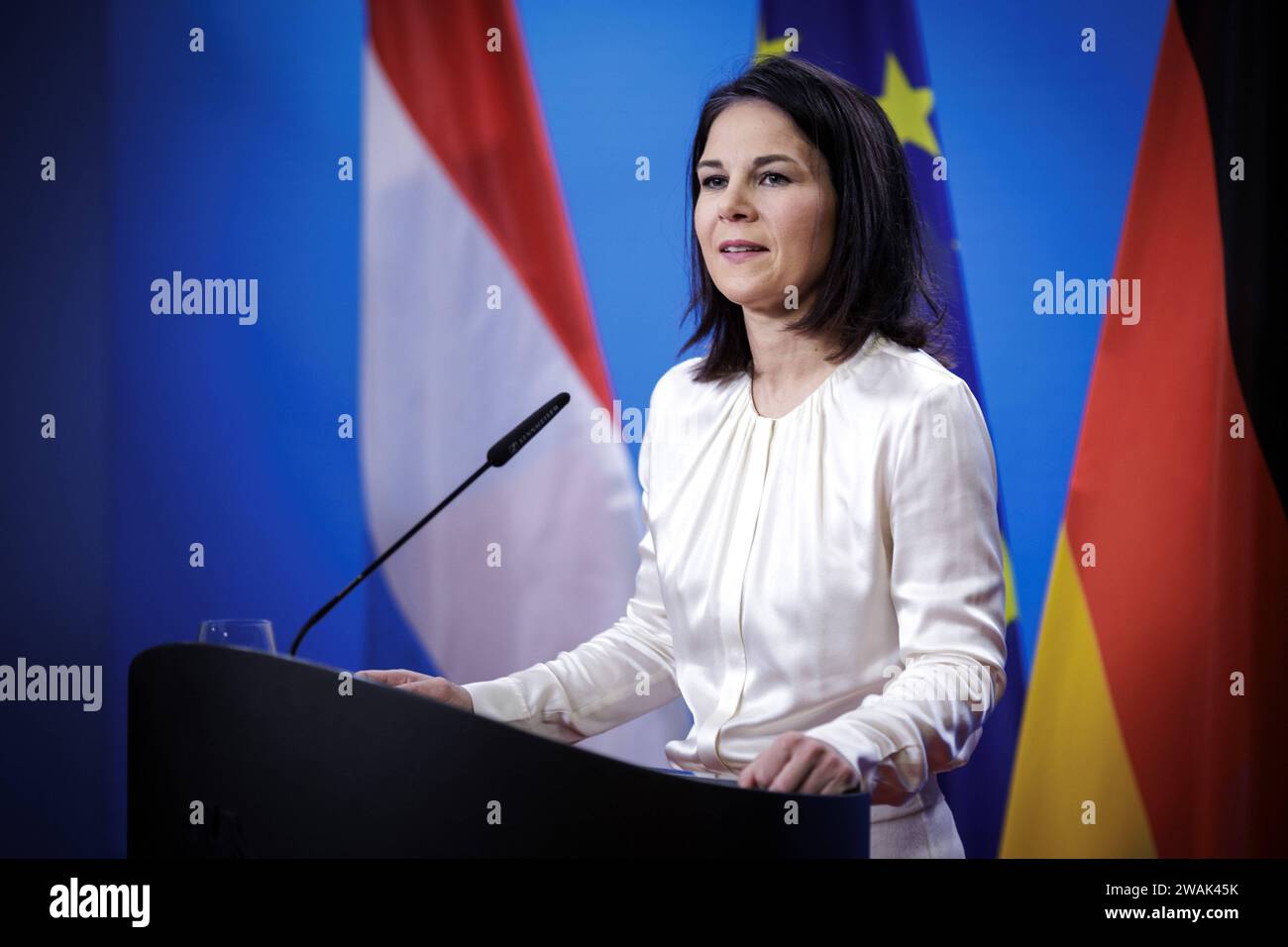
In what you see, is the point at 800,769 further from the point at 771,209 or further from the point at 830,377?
the point at 771,209

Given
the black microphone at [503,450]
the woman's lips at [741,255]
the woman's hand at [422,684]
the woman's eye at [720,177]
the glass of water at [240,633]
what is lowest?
the woman's hand at [422,684]

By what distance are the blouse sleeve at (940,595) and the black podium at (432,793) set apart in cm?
28

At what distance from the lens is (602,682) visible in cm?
184

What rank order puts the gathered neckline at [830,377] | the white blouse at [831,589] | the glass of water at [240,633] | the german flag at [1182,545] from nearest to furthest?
the white blouse at [831,589]
the glass of water at [240,633]
the gathered neckline at [830,377]
the german flag at [1182,545]

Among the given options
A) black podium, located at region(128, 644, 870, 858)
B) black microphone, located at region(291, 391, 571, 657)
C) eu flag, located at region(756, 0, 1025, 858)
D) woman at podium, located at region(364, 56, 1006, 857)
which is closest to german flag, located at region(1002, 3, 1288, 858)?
eu flag, located at region(756, 0, 1025, 858)

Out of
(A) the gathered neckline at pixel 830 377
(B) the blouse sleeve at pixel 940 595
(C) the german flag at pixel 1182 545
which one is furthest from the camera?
(C) the german flag at pixel 1182 545

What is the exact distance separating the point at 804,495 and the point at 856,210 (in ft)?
1.42

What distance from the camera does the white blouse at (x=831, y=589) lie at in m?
1.45

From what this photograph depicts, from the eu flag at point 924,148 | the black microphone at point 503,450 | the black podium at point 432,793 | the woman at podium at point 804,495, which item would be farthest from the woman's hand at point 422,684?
the eu flag at point 924,148

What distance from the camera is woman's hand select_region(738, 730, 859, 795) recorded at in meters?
1.13

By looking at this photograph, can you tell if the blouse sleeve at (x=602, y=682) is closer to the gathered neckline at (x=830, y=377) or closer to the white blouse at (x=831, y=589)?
the white blouse at (x=831, y=589)

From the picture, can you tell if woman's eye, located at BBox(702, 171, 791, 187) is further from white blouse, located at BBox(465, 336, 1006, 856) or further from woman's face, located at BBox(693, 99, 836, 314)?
white blouse, located at BBox(465, 336, 1006, 856)

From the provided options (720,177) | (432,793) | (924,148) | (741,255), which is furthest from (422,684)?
(924,148)
